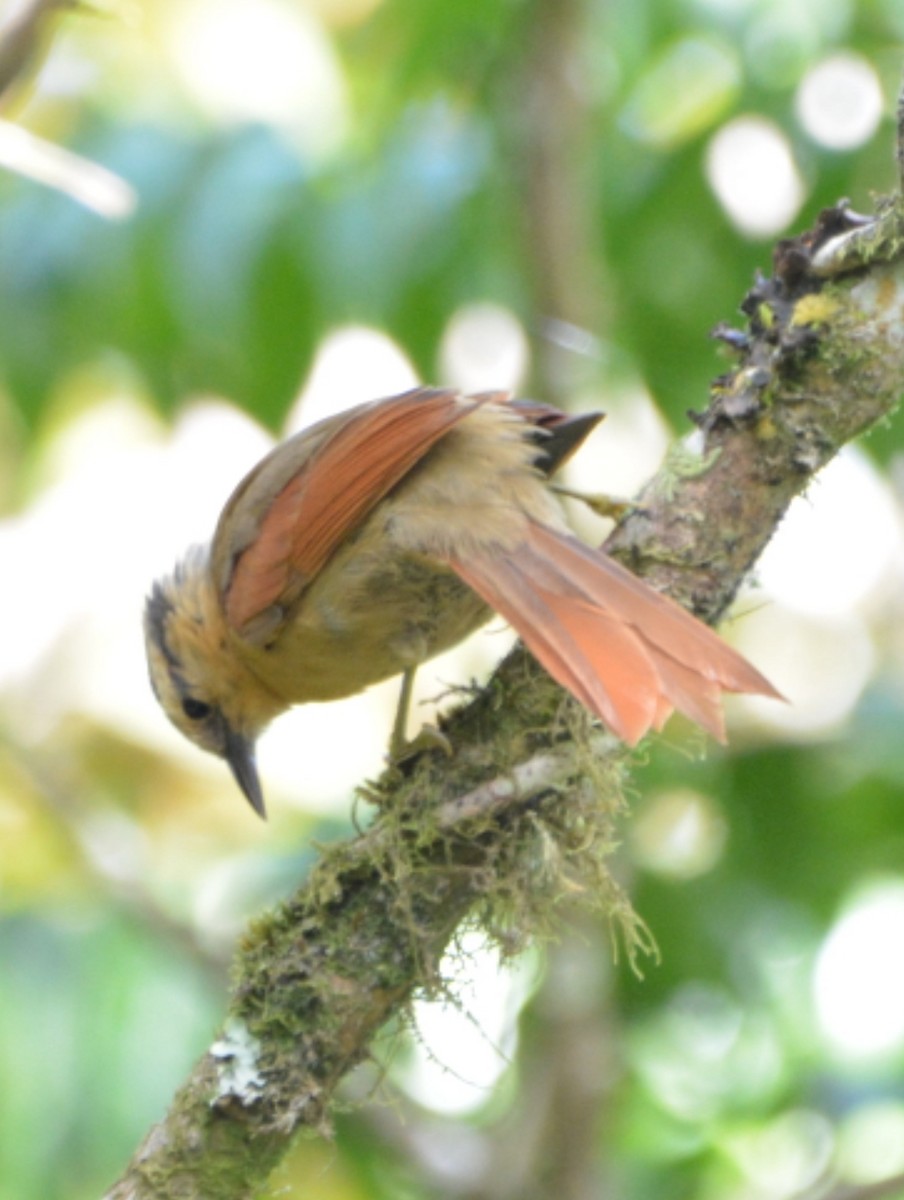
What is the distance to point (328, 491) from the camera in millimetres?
3434

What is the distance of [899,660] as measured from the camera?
5883mm

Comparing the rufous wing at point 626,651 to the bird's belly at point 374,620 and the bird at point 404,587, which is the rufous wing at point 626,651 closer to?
the bird at point 404,587

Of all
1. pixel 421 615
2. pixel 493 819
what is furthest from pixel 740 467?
pixel 421 615

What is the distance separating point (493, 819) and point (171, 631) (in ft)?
5.46

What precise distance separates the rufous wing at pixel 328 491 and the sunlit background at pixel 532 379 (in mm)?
656

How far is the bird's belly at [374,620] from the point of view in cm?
338

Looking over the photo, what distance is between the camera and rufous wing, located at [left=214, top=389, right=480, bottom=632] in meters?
3.31

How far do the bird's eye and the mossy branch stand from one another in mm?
1445

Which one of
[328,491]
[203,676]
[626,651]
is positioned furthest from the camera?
[203,676]

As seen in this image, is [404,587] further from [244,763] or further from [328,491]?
[244,763]

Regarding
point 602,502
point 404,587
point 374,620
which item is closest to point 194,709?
point 374,620

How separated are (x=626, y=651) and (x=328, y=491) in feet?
3.64

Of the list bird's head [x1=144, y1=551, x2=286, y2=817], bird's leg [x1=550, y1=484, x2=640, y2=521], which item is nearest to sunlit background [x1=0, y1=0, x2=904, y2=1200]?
bird's head [x1=144, y1=551, x2=286, y2=817]

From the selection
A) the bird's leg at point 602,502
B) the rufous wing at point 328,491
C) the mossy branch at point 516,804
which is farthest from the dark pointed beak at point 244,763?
the mossy branch at point 516,804
